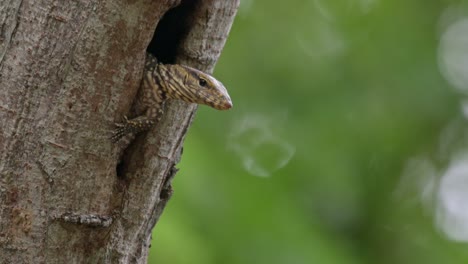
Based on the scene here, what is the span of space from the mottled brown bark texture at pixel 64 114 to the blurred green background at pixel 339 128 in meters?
2.46

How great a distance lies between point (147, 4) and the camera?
4.14 m

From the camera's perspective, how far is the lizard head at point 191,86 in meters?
4.42

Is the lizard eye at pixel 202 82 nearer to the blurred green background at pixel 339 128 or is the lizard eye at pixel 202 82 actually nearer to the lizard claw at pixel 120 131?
the lizard claw at pixel 120 131

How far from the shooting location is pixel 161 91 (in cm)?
439

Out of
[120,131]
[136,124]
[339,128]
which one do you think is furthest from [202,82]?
[339,128]

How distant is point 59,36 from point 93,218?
2.53ft

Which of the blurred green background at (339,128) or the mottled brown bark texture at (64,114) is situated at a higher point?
the blurred green background at (339,128)

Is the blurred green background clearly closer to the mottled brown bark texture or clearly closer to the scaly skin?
the scaly skin

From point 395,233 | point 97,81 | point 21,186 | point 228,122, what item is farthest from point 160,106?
point 395,233

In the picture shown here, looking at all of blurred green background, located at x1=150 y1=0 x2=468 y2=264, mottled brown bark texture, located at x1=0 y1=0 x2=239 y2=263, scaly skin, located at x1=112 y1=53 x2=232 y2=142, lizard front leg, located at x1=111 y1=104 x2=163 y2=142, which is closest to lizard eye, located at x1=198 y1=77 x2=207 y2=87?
scaly skin, located at x1=112 y1=53 x2=232 y2=142

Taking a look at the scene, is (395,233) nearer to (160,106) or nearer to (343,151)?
(343,151)

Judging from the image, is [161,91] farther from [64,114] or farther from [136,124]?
[64,114]

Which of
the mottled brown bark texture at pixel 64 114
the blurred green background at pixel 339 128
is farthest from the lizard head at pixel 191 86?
the blurred green background at pixel 339 128

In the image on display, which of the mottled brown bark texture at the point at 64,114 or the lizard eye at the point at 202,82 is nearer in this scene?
the mottled brown bark texture at the point at 64,114
